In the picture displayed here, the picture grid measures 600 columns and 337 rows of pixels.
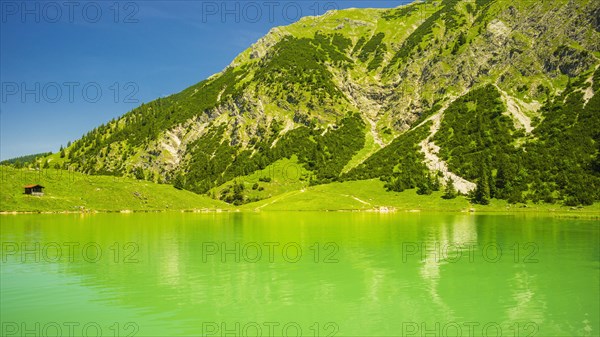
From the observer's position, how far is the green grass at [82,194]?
131375mm

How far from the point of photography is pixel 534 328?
22.3 m

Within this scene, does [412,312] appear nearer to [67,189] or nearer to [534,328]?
[534,328]

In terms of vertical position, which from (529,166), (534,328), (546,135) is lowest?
(534,328)

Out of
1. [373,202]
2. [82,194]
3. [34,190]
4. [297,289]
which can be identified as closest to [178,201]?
[82,194]

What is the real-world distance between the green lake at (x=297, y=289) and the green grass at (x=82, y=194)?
297 feet

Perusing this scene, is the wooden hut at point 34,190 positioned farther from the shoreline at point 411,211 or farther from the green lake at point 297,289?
the green lake at point 297,289

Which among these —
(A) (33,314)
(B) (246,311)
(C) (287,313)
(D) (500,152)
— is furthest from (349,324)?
(D) (500,152)

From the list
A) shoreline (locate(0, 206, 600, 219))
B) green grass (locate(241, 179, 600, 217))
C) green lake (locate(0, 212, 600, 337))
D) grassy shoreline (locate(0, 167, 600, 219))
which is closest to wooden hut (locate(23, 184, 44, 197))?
grassy shoreline (locate(0, 167, 600, 219))

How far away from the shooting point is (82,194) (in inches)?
5812

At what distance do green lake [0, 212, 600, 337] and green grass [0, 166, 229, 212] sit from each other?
90.5 metres

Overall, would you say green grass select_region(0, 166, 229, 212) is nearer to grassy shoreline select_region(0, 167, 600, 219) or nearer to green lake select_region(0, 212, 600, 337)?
grassy shoreline select_region(0, 167, 600, 219)

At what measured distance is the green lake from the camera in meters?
22.6

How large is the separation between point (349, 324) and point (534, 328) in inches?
381

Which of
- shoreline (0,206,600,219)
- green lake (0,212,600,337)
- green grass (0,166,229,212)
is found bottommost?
shoreline (0,206,600,219)
